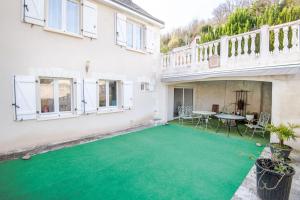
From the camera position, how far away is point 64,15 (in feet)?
20.1

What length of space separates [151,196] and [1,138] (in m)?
4.75

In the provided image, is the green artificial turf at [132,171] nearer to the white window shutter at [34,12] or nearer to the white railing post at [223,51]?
the white railing post at [223,51]

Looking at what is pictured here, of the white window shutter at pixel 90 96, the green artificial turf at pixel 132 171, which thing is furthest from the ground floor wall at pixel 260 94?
the white window shutter at pixel 90 96

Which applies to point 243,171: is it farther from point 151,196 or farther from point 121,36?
point 121,36

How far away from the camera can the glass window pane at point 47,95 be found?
231 inches

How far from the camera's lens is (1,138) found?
196 inches

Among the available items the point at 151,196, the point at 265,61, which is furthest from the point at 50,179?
the point at 265,61

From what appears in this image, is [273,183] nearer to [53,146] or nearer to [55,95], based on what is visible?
[53,146]

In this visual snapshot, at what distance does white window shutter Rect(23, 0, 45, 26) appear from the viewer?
204 inches

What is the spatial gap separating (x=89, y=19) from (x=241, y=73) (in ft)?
21.1

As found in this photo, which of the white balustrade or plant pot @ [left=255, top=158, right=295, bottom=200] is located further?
the white balustrade

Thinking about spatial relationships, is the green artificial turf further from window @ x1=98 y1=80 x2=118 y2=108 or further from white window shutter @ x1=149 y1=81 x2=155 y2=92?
white window shutter @ x1=149 y1=81 x2=155 y2=92

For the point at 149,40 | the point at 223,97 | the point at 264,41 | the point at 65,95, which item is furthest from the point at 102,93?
the point at 223,97

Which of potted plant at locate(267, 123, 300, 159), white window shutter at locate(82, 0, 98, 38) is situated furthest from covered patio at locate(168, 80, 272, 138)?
white window shutter at locate(82, 0, 98, 38)
